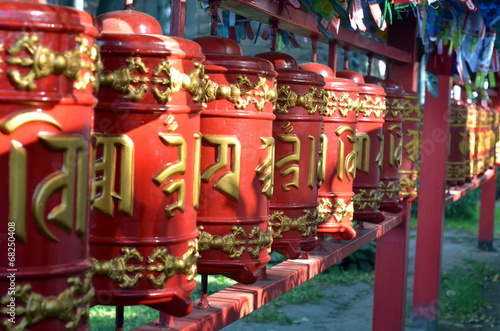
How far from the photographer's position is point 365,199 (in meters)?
2.36

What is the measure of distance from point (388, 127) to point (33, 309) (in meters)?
A: 2.00

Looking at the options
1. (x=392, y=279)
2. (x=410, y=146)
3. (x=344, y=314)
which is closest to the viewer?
(x=410, y=146)

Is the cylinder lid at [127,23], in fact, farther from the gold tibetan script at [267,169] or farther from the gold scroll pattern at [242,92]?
the gold tibetan script at [267,169]

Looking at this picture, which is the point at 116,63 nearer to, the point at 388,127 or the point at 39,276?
the point at 39,276

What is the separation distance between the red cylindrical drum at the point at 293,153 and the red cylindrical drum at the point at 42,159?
2.69 feet

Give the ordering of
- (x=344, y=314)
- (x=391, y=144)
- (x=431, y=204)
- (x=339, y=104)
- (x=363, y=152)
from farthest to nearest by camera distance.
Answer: (x=344, y=314) < (x=431, y=204) < (x=391, y=144) < (x=363, y=152) < (x=339, y=104)

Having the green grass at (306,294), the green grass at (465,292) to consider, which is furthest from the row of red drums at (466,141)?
the green grass at (306,294)

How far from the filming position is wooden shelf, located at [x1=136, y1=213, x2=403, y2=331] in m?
1.36

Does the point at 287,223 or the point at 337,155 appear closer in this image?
the point at 287,223

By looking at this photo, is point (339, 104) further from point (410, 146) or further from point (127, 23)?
point (410, 146)

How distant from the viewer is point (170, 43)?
1.08m

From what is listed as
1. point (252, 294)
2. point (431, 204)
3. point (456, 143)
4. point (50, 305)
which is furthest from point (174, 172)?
point (456, 143)

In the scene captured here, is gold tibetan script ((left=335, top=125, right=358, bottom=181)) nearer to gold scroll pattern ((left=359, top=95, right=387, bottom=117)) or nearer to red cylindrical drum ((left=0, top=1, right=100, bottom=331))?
gold scroll pattern ((left=359, top=95, right=387, bottom=117))

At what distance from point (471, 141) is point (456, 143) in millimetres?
315
